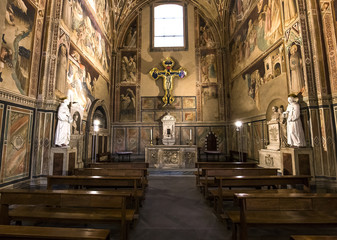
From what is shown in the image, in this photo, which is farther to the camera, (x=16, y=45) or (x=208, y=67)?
(x=208, y=67)

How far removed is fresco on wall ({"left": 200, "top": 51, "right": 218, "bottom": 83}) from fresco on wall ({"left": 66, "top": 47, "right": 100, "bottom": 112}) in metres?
7.65

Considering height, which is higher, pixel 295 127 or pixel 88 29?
pixel 88 29

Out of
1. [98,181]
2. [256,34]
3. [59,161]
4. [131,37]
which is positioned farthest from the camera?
[131,37]

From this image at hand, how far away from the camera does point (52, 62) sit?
689cm

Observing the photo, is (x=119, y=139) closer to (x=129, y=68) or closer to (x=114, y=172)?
(x=129, y=68)

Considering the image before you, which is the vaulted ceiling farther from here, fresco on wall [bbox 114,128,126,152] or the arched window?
fresco on wall [bbox 114,128,126,152]

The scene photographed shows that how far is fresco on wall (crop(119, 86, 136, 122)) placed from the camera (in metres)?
14.1

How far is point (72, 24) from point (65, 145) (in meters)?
5.17

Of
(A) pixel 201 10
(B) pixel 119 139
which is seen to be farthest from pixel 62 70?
(A) pixel 201 10

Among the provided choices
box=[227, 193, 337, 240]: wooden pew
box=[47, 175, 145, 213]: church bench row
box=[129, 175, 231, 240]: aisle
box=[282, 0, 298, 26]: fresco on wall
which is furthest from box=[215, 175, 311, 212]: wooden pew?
box=[282, 0, 298, 26]: fresco on wall

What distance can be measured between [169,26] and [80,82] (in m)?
9.19

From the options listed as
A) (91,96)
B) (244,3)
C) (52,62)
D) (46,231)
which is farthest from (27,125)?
(244,3)

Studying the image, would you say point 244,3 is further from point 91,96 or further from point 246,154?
point 91,96

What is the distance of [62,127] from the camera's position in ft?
22.2
